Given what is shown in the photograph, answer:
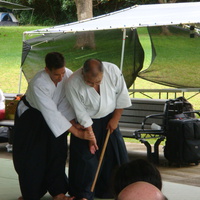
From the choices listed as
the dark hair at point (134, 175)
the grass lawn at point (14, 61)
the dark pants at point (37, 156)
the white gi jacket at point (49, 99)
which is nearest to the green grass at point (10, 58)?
the grass lawn at point (14, 61)

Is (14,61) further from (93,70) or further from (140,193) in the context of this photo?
(140,193)

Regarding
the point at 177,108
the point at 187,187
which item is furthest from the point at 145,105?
the point at 187,187

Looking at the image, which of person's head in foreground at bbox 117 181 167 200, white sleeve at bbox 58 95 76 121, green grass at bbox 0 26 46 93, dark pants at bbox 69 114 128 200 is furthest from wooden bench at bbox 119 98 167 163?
green grass at bbox 0 26 46 93

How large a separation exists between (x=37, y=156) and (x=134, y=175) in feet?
10.8

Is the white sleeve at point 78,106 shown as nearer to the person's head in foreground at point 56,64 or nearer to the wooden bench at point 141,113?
the person's head in foreground at point 56,64

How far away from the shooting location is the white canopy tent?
7207 millimetres

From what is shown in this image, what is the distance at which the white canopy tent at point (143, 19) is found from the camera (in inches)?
284

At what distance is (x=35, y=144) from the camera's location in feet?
15.5

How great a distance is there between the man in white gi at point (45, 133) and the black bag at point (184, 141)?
2.47 metres

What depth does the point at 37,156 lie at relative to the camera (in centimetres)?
476

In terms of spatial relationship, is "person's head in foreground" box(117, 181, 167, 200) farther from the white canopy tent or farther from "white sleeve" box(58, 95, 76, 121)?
the white canopy tent

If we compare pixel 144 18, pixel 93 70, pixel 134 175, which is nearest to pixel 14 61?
pixel 144 18

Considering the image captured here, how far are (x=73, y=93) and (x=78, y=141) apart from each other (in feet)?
1.54

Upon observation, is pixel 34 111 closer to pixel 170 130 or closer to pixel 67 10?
pixel 170 130
